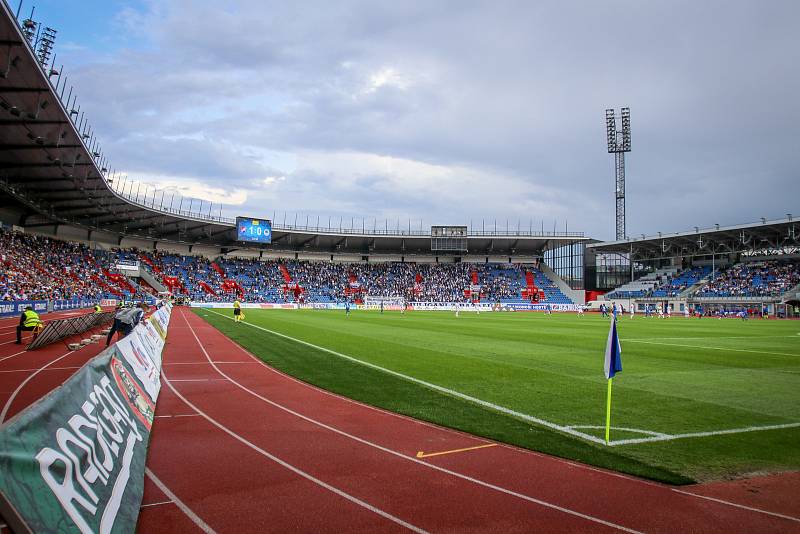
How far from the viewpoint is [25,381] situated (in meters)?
11.7

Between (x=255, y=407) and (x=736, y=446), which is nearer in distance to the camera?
(x=736, y=446)

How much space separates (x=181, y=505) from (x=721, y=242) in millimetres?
74648

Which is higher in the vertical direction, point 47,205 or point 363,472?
point 47,205

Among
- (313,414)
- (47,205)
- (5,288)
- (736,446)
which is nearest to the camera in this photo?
(736,446)

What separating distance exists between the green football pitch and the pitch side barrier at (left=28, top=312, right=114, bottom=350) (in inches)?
259

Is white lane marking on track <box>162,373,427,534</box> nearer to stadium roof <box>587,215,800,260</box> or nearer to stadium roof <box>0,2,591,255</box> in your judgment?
stadium roof <box>0,2,591,255</box>

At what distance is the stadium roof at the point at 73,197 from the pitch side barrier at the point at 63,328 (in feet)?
34.5

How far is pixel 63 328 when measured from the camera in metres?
18.7

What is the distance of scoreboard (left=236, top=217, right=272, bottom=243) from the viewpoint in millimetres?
68938

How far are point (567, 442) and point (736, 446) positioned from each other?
243 cm

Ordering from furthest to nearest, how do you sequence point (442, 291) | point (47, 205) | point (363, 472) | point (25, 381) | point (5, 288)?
point (442, 291), point (47, 205), point (5, 288), point (25, 381), point (363, 472)

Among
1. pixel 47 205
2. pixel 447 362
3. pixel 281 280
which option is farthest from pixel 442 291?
pixel 447 362

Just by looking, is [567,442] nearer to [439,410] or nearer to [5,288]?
[439,410]

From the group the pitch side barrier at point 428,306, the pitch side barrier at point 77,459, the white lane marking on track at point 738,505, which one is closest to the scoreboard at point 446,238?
the pitch side barrier at point 428,306
